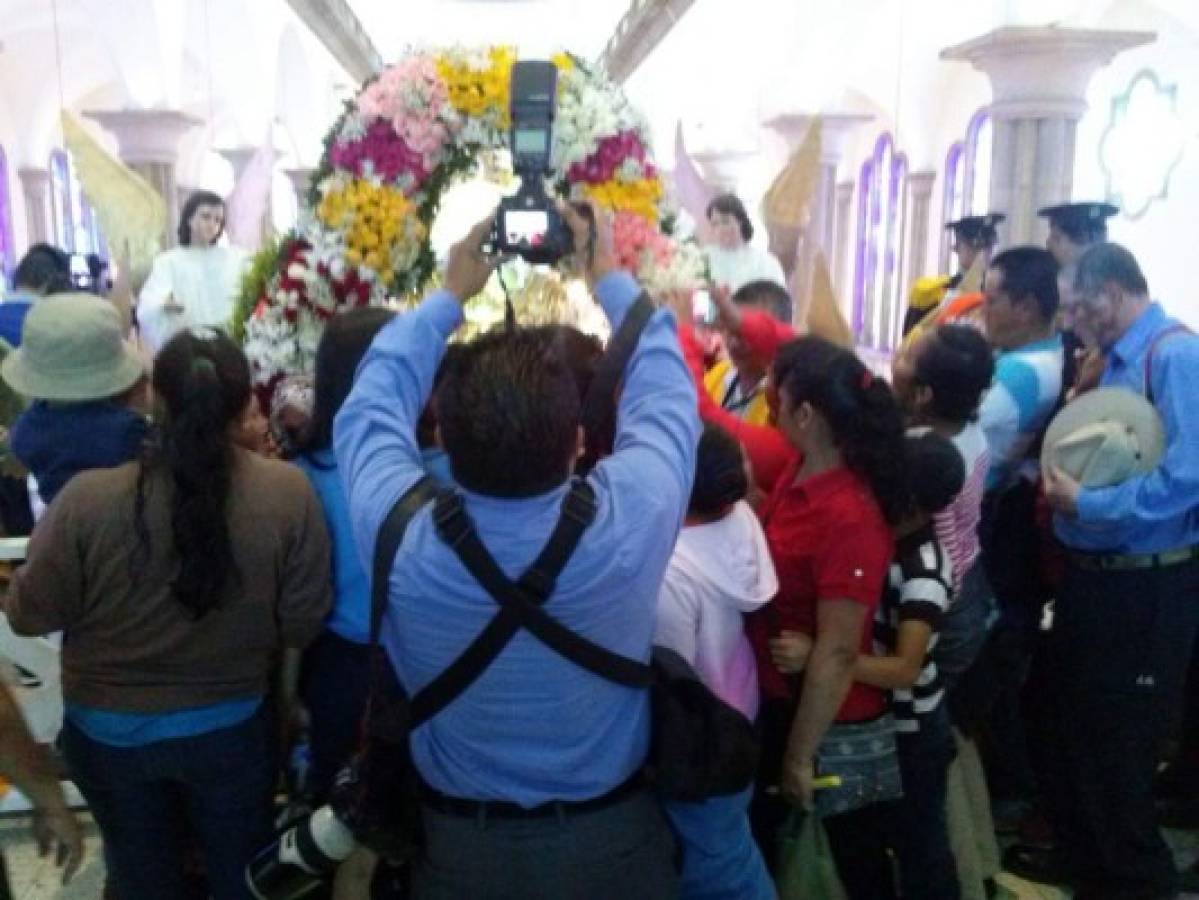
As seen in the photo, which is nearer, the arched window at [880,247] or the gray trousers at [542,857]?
the gray trousers at [542,857]

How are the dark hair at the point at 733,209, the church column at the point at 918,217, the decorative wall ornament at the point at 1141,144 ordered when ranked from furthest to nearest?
the church column at the point at 918,217 → the decorative wall ornament at the point at 1141,144 → the dark hair at the point at 733,209

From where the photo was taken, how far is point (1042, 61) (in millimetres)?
6922

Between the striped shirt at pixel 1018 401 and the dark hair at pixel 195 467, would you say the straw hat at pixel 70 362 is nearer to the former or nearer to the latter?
the dark hair at pixel 195 467

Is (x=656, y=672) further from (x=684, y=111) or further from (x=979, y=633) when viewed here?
(x=684, y=111)

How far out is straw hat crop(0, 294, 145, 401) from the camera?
8.05ft

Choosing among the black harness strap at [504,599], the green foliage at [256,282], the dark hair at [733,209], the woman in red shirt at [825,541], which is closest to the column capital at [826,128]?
the dark hair at [733,209]

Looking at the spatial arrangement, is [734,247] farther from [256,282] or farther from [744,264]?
[256,282]

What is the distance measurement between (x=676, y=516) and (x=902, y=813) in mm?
1126

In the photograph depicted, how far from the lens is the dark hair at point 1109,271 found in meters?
2.80

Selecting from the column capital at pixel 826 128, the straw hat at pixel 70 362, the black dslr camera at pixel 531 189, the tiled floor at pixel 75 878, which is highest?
the column capital at pixel 826 128

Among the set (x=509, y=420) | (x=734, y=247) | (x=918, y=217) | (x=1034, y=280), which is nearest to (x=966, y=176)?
(x=918, y=217)

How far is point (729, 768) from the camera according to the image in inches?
67.6

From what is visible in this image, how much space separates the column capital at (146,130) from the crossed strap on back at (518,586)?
973 centimetres

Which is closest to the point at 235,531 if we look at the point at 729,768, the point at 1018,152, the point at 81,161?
the point at 729,768
